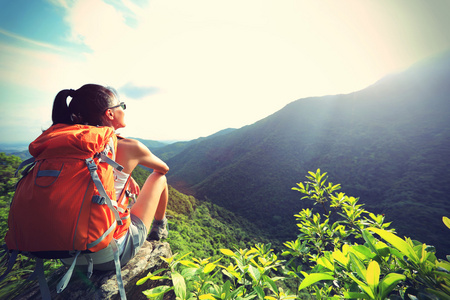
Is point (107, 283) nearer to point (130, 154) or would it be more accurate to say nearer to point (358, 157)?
point (130, 154)

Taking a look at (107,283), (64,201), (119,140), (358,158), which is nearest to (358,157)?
(358,158)

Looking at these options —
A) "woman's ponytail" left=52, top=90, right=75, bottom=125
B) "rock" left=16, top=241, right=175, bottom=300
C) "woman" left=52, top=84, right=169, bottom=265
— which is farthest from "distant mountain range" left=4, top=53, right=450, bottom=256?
"woman's ponytail" left=52, top=90, right=75, bottom=125

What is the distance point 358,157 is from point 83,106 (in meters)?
36.1

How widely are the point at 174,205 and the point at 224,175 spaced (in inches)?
900

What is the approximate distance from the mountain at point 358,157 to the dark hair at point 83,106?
2201 cm

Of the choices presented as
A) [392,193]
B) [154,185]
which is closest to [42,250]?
[154,185]

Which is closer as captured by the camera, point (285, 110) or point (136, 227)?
point (136, 227)

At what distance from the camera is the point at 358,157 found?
92.9 feet

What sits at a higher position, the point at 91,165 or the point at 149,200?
the point at 91,165

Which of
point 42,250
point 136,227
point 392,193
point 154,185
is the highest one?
point 154,185

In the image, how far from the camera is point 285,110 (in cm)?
4650

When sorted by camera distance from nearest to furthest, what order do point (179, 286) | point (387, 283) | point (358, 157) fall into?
point (387, 283) < point (179, 286) < point (358, 157)

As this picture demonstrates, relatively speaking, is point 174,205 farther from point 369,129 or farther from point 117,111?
point 369,129

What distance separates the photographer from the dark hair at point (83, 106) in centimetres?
158
